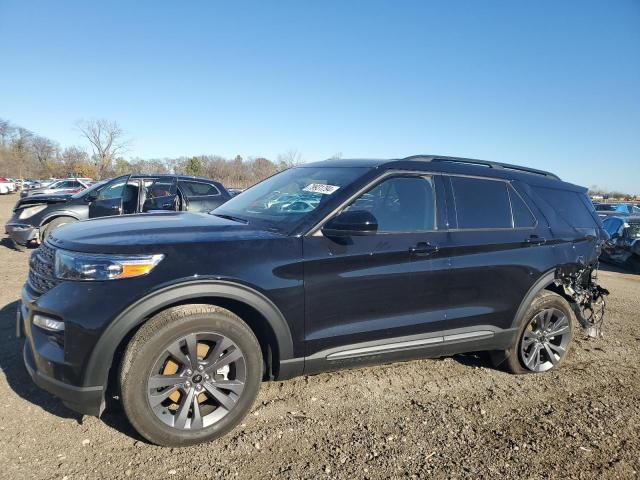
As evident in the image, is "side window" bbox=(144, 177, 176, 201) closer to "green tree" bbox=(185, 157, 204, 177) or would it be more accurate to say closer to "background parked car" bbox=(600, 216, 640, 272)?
"background parked car" bbox=(600, 216, 640, 272)

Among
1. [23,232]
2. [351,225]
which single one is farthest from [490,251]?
[23,232]

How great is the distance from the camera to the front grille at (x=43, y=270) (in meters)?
2.55

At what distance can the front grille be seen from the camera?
8.38 feet

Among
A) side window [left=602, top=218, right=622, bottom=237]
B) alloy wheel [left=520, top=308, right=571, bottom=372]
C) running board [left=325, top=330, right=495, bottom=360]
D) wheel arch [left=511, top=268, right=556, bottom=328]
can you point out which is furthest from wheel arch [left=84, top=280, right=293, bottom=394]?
side window [left=602, top=218, right=622, bottom=237]

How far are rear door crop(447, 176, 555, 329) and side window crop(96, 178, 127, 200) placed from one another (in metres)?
7.60

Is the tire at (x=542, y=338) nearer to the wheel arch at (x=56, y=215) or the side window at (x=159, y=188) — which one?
the side window at (x=159, y=188)

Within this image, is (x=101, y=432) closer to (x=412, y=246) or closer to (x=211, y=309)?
(x=211, y=309)

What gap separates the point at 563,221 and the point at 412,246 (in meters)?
1.90

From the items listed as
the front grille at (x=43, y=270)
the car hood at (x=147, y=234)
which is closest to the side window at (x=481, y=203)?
the car hood at (x=147, y=234)

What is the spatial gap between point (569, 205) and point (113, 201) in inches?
312

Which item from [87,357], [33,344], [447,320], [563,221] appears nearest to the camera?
[87,357]

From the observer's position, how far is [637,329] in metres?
5.57

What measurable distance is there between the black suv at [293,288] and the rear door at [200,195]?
16.5 ft

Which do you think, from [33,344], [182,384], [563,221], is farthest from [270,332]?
[563,221]
